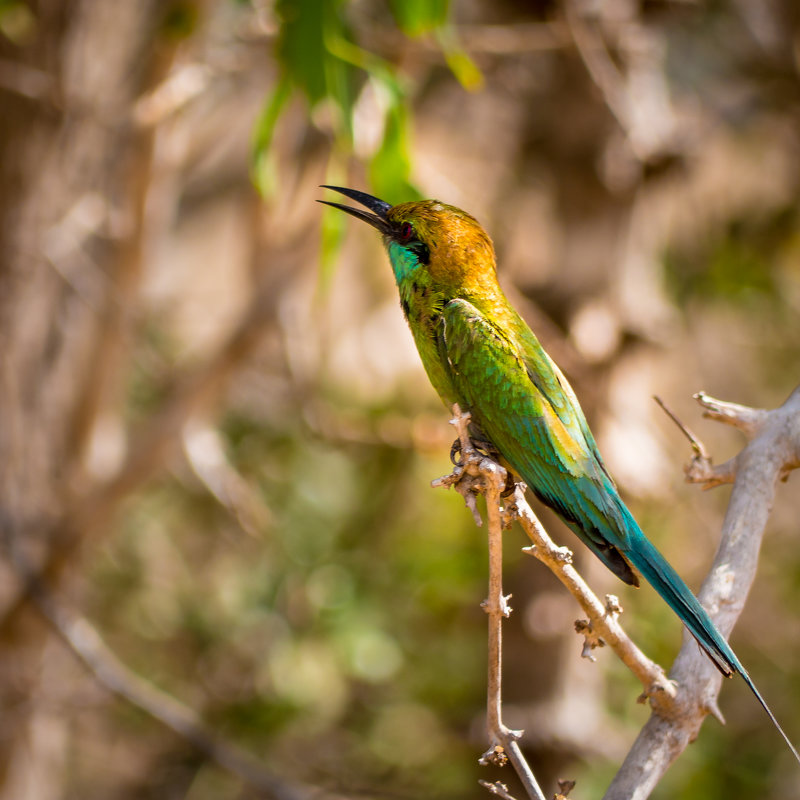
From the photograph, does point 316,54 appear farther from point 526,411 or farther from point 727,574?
point 727,574

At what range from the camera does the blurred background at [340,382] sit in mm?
3299

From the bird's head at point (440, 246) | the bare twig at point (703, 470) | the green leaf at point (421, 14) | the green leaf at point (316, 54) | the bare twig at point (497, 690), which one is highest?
the green leaf at point (421, 14)

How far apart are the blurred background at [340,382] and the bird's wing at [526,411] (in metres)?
0.91

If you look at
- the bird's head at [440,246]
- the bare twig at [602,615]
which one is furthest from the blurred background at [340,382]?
the bare twig at [602,615]

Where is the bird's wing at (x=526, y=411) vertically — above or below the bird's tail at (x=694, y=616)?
above

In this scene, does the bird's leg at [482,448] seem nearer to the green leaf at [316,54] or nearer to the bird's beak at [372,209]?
the bird's beak at [372,209]

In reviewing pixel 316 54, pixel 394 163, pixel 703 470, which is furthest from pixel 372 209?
pixel 703 470

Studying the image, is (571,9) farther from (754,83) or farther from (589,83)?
(754,83)

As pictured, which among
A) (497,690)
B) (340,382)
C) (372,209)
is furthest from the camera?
(340,382)

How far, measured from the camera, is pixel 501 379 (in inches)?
75.5

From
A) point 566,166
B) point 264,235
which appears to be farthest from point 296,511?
point 566,166

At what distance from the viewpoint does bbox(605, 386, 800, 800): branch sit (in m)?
1.36

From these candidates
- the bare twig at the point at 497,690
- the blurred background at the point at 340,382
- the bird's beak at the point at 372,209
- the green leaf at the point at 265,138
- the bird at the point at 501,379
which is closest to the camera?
the bare twig at the point at 497,690

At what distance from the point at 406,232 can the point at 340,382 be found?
2.87 metres
